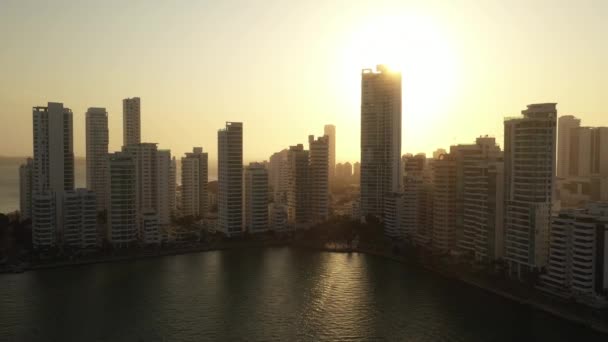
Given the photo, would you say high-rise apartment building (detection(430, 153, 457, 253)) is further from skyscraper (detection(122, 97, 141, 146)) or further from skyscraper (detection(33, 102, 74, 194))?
skyscraper (detection(122, 97, 141, 146))

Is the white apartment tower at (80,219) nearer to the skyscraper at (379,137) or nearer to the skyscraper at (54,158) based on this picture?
the skyscraper at (54,158)

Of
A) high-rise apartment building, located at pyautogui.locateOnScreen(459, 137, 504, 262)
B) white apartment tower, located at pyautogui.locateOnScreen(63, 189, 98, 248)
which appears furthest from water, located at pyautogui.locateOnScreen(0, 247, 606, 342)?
white apartment tower, located at pyautogui.locateOnScreen(63, 189, 98, 248)

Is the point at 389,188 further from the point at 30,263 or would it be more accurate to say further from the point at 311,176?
the point at 30,263

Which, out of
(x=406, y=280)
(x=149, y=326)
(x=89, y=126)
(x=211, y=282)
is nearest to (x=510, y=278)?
(x=406, y=280)

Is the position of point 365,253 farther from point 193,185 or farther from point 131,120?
point 131,120

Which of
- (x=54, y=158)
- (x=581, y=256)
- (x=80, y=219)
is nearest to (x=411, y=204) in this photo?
(x=581, y=256)

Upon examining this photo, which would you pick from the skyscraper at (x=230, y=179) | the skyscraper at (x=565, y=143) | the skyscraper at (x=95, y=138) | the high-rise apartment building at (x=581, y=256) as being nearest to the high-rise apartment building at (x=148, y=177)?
the skyscraper at (x=230, y=179)

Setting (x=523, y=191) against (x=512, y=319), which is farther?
(x=523, y=191)

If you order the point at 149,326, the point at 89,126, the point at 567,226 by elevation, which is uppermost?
the point at 89,126
